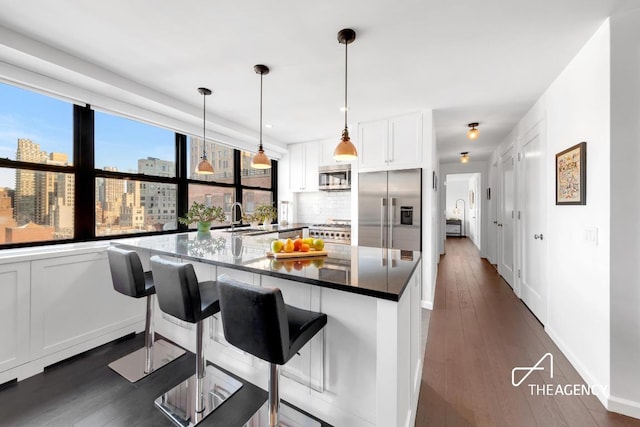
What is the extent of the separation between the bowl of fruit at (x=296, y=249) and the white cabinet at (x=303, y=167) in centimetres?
301

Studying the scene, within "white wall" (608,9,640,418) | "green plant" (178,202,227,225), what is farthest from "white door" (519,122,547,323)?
"green plant" (178,202,227,225)

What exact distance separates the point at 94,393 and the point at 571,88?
4.36 metres

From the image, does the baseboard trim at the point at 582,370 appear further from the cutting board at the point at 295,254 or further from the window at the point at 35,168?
the window at the point at 35,168

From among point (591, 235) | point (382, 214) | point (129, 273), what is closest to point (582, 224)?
point (591, 235)

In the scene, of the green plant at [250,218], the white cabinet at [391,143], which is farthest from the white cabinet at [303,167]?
the white cabinet at [391,143]

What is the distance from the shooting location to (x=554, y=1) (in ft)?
5.15

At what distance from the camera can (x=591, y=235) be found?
1.85 m

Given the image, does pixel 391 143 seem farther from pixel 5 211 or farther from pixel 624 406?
pixel 5 211

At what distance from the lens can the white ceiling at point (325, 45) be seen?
164cm

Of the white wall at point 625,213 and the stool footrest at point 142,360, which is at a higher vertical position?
the white wall at point 625,213

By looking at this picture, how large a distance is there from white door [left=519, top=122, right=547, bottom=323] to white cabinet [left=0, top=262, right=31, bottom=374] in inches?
182

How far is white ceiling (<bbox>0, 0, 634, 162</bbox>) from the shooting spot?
5.38ft

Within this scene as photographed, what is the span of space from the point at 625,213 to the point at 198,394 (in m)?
2.97

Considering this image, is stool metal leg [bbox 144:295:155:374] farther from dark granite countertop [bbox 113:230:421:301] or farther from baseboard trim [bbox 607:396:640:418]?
baseboard trim [bbox 607:396:640:418]
